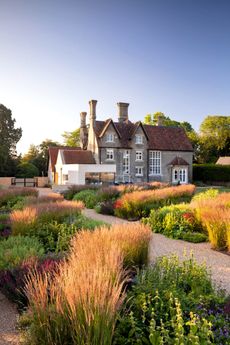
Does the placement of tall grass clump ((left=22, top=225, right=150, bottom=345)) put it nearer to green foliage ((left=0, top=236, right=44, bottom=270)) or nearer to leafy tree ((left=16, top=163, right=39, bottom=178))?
green foliage ((left=0, top=236, right=44, bottom=270))

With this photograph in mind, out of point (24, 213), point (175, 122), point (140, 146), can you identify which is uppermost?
point (175, 122)

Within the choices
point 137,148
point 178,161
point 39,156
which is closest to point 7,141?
point 39,156

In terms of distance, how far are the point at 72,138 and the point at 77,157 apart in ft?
89.0

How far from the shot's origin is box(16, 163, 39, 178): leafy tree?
151ft

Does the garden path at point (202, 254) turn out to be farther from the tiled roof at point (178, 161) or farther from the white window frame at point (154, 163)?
the tiled roof at point (178, 161)

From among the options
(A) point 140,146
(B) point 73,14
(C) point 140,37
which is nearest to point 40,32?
(B) point 73,14

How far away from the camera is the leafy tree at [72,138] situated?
64.5 m

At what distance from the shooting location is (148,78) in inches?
599

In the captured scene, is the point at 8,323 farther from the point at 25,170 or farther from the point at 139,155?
the point at 25,170

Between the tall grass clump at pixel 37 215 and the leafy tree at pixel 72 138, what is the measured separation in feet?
181

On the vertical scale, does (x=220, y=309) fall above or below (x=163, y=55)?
below

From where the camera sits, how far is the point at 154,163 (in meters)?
42.8

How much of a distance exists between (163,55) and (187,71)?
2.03m

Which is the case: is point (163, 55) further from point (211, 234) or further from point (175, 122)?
point (175, 122)
